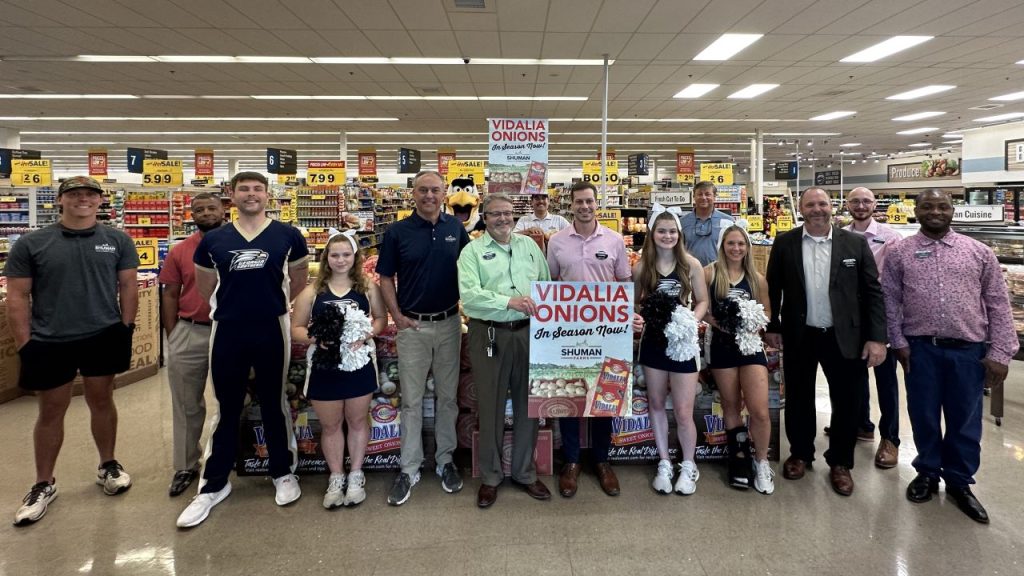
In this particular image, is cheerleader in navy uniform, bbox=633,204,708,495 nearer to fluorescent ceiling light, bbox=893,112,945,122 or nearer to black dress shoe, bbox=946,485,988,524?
black dress shoe, bbox=946,485,988,524

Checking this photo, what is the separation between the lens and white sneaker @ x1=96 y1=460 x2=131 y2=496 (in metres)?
2.90

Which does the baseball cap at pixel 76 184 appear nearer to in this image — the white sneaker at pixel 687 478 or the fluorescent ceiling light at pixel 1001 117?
the white sneaker at pixel 687 478

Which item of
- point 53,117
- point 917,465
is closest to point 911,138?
point 917,465

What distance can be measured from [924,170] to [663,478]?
27.9 m

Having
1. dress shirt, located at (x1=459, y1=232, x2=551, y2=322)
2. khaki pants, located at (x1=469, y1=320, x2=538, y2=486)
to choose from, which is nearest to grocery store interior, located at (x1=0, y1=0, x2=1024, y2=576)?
khaki pants, located at (x1=469, y1=320, x2=538, y2=486)

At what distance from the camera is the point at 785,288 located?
296 centimetres

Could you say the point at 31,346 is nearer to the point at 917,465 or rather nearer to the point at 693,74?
the point at 917,465

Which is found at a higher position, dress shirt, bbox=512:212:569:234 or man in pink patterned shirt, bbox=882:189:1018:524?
dress shirt, bbox=512:212:569:234

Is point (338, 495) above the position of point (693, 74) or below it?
below

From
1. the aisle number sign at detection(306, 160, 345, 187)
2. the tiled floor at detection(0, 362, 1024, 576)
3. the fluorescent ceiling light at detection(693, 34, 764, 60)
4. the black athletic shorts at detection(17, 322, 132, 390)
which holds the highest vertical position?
the fluorescent ceiling light at detection(693, 34, 764, 60)

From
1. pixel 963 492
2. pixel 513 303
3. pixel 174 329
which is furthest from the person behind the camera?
pixel 174 329

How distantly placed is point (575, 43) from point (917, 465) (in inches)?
273

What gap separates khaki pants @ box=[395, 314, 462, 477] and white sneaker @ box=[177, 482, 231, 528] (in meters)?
1.01

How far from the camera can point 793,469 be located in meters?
3.01
